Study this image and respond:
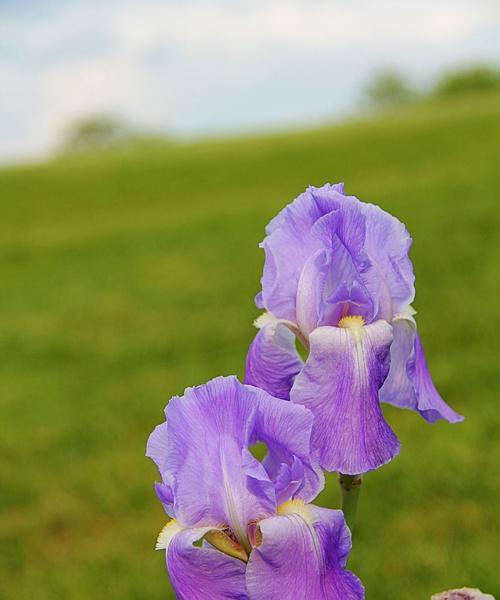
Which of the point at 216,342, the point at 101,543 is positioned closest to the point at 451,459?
the point at 101,543

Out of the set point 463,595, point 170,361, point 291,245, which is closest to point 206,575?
point 463,595

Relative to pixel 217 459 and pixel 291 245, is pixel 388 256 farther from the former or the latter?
pixel 217 459

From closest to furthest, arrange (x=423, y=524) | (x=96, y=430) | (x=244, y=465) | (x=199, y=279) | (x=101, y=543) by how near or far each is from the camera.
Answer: (x=244, y=465) → (x=423, y=524) → (x=101, y=543) → (x=96, y=430) → (x=199, y=279)

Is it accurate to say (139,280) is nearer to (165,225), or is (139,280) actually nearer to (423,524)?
(165,225)

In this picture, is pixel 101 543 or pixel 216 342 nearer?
pixel 101 543

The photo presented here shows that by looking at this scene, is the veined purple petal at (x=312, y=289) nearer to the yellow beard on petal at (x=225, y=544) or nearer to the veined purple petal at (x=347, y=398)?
the veined purple petal at (x=347, y=398)

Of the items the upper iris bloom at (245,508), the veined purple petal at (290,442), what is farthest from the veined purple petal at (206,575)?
the veined purple petal at (290,442)
